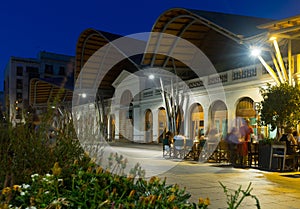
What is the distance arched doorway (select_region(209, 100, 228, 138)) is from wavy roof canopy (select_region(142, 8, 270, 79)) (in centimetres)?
271

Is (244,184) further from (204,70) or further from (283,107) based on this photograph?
(204,70)

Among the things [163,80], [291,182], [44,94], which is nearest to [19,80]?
[44,94]

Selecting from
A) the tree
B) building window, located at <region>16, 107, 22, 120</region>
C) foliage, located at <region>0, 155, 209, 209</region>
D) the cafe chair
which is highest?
the tree

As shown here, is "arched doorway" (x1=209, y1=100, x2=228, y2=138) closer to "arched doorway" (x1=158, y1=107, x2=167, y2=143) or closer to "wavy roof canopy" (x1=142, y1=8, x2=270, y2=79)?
"wavy roof canopy" (x1=142, y1=8, x2=270, y2=79)

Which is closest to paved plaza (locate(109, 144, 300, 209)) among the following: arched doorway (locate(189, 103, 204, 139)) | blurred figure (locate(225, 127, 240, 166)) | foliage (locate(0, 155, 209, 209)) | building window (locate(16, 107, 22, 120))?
blurred figure (locate(225, 127, 240, 166))

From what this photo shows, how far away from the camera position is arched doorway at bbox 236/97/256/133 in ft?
58.4

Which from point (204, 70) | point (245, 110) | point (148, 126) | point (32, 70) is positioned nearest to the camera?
point (245, 110)

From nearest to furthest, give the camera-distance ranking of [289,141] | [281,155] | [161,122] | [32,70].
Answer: [281,155]
[289,141]
[161,122]
[32,70]

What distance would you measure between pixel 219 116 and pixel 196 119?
2.19 metres

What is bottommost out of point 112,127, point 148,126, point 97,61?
point 112,127

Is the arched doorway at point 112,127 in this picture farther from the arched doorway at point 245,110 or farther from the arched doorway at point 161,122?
the arched doorway at point 245,110

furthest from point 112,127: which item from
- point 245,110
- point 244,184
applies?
point 244,184

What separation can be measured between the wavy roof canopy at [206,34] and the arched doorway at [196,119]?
290 centimetres

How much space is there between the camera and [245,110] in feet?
58.7
